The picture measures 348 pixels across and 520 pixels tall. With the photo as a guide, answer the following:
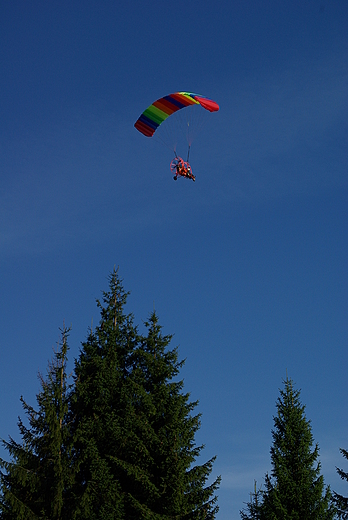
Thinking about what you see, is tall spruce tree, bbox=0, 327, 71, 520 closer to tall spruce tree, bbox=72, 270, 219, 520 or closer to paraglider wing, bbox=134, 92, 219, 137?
tall spruce tree, bbox=72, 270, 219, 520

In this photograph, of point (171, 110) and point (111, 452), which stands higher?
point (171, 110)

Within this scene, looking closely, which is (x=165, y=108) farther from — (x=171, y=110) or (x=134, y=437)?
(x=134, y=437)

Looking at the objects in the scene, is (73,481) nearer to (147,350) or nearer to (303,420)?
(147,350)

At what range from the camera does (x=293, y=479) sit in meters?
26.5

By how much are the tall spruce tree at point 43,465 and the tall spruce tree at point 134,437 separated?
84 cm

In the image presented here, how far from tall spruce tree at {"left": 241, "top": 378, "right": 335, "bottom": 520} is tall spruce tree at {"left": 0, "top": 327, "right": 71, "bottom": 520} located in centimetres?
731

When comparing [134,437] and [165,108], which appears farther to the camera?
[165,108]

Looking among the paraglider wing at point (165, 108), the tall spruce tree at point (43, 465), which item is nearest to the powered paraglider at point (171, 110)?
the paraglider wing at point (165, 108)

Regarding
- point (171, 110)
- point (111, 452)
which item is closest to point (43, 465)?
point (111, 452)

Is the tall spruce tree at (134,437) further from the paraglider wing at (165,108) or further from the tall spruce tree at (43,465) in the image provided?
the paraglider wing at (165,108)

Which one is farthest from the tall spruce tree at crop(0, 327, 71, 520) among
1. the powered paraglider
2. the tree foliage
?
the powered paraglider

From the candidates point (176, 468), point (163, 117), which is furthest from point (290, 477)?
point (163, 117)

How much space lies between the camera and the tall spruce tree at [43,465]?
27.6 m

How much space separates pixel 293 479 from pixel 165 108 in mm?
19433
